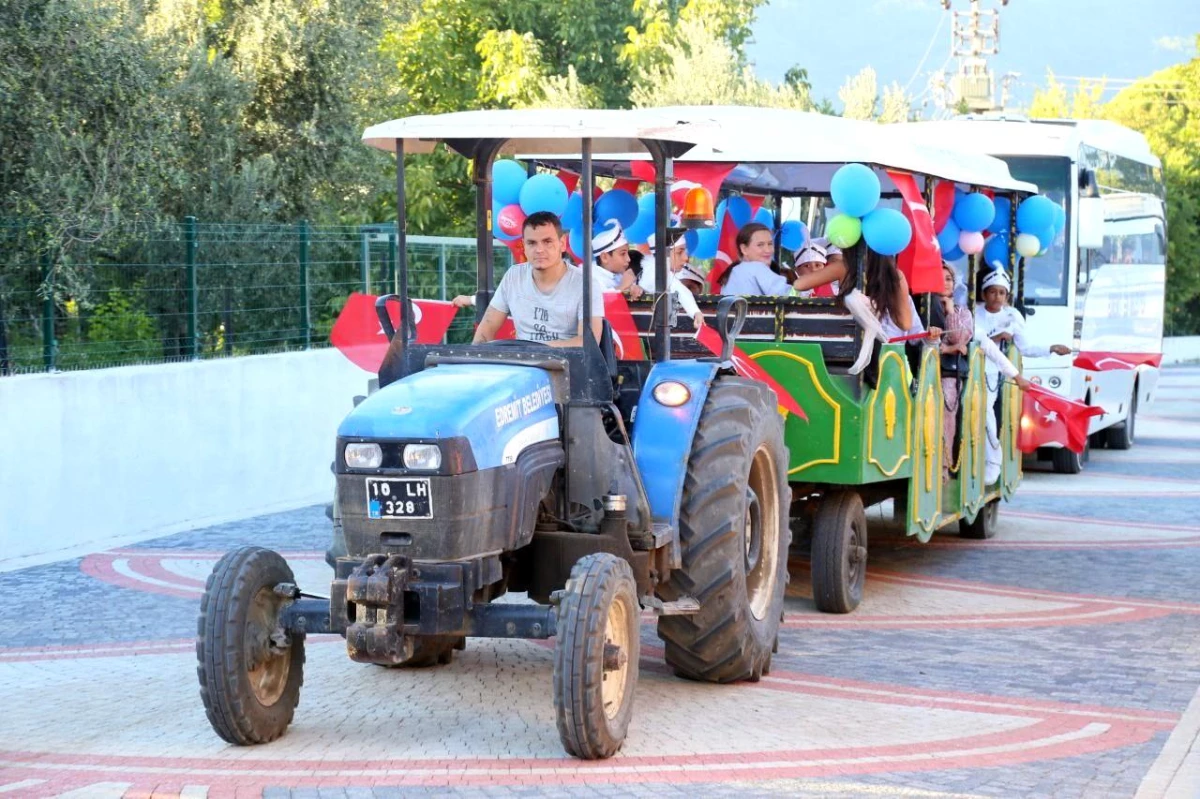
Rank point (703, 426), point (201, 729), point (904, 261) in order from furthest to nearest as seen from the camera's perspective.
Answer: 1. point (904, 261)
2. point (703, 426)
3. point (201, 729)

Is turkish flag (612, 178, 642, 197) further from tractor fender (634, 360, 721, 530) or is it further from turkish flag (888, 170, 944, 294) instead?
tractor fender (634, 360, 721, 530)

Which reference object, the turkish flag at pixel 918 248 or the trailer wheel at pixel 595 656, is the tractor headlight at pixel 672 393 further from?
the turkish flag at pixel 918 248

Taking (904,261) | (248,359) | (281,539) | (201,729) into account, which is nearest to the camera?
(201,729)

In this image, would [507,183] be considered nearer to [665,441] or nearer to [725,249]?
[725,249]

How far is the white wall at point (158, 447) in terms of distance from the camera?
38.2 feet

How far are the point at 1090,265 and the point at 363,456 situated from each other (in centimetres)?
1392

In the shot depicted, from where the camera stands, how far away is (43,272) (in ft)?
42.3

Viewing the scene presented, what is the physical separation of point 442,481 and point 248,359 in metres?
7.97

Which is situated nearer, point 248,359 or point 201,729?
point 201,729

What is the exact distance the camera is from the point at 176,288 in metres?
14.1

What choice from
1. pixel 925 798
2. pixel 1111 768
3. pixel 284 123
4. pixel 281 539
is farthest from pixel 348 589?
pixel 284 123

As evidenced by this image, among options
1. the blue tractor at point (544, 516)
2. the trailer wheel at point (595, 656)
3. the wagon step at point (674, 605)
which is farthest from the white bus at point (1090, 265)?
the trailer wheel at point (595, 656)

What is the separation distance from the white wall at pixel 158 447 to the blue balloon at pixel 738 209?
4041 millimetres

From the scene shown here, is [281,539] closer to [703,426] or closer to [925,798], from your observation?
[703,426]
